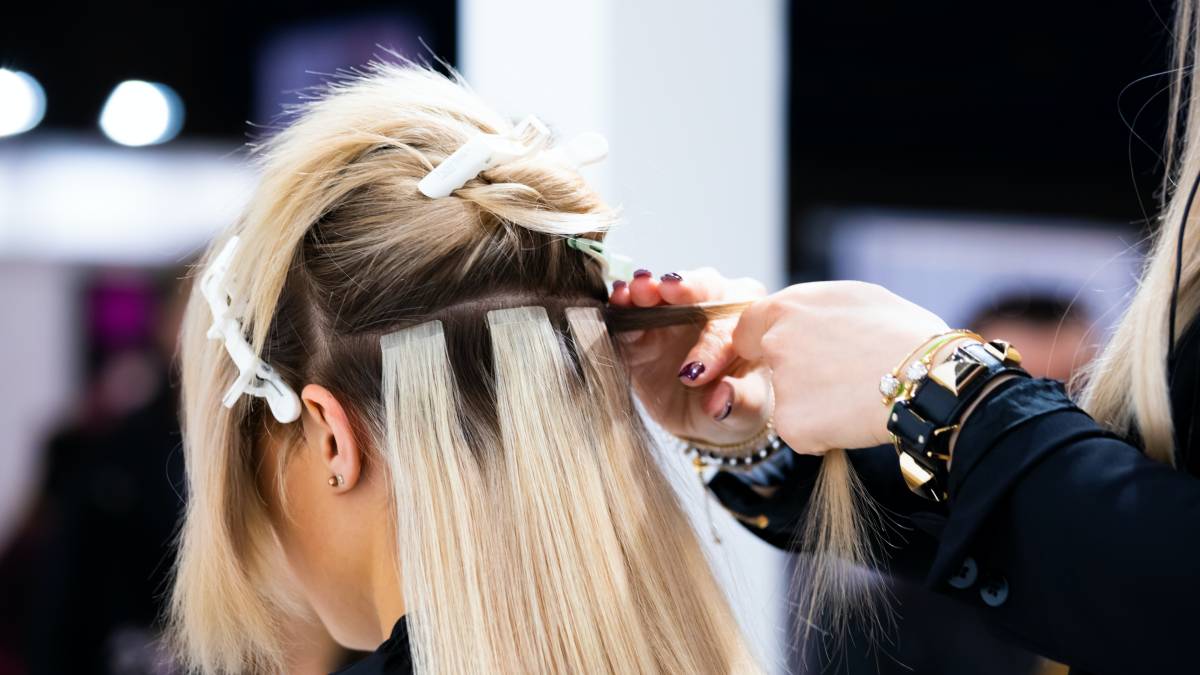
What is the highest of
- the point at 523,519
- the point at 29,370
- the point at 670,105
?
the point at 670,105

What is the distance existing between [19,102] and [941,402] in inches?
85.5

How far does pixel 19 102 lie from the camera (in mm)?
2193

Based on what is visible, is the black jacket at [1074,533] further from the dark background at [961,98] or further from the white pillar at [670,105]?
the dark background at [961,98]

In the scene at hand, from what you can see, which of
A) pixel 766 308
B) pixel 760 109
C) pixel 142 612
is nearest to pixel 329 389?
pixel 766 308

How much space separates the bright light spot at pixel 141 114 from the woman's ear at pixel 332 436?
5.55 ft

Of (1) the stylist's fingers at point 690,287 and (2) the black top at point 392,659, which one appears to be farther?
(1) the stylist's fingers at point 690,287

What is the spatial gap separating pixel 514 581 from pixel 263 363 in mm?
280

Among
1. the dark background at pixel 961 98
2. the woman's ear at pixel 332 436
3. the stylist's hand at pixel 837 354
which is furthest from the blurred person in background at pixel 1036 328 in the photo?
the woman's ear at pixel 332 436

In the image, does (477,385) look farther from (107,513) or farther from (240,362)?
(107,513)

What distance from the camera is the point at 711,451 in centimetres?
109

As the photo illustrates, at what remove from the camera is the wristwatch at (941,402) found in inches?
26.1

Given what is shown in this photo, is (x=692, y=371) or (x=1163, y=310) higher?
(x=1163, y=310)

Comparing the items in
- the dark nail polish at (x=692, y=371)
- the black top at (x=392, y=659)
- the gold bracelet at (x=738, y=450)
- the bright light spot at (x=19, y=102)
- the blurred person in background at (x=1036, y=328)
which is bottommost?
the blurred person in background at (x=1036, y=328)

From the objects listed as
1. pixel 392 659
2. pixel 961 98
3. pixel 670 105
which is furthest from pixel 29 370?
pixel 961 98
